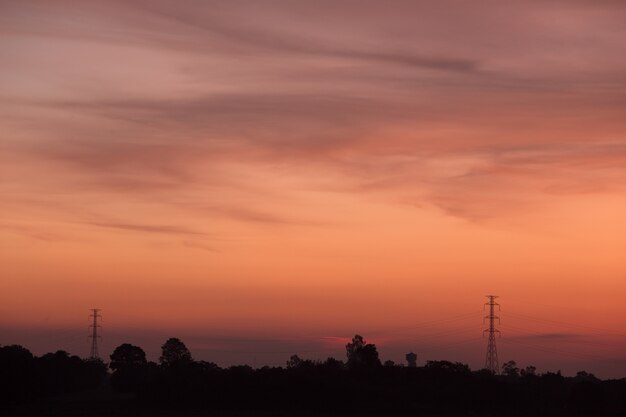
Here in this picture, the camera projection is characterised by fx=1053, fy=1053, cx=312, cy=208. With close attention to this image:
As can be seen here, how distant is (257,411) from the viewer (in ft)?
607

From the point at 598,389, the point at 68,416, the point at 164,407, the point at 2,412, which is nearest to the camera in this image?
the point at 68,416

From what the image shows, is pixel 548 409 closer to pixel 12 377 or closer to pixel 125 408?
pixel 125 408

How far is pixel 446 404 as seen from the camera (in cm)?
19662

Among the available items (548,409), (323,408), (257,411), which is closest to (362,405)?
(323,408)

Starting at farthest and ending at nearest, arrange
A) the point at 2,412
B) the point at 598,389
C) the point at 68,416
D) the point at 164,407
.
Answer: the point at 164,407
the point at 598,389
the point at 2,412
the point at 68,416

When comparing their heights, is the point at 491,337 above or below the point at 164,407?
above

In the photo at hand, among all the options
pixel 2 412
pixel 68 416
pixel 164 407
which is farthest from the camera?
pixel 164 407

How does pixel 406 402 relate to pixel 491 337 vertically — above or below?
below

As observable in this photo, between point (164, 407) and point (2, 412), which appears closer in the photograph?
point (2, 412)

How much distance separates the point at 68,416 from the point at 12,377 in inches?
2096

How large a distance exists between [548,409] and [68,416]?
3330 inches

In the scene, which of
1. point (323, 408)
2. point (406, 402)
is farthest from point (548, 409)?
point (323, 408)

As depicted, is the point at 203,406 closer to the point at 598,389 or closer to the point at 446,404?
the point at 446,404

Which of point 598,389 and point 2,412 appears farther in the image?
point 598,389
